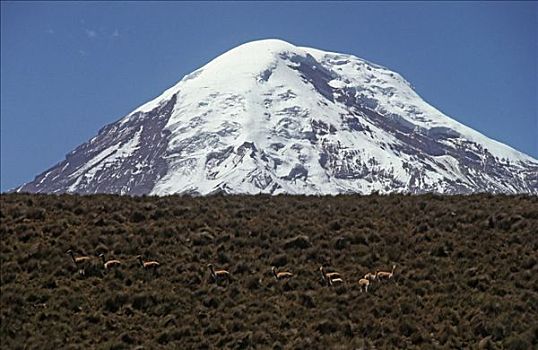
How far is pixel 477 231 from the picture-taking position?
2817cm

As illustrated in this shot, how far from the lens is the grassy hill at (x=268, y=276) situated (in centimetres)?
2109

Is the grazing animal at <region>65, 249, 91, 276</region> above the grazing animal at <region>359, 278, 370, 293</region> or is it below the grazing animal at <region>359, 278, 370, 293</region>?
below

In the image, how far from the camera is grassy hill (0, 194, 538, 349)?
2109 cm

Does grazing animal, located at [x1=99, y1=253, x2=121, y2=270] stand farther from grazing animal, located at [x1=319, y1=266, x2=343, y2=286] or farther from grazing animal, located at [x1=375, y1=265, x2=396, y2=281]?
grazing animal, located at [x1=375, y1=265, x2=396, y2=281]

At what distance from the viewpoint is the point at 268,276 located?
24922 millimetres

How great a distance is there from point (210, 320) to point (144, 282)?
3307 mm

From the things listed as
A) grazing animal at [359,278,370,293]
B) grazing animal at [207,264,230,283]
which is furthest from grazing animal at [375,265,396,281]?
grazing animal at [207,264,230,283]

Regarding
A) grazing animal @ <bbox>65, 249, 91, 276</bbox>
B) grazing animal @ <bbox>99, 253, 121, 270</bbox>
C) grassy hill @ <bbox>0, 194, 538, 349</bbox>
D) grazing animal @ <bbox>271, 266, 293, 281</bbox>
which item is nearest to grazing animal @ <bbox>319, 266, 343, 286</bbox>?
grassy hill @ <bbox>0, 194, 538, 349</bbox>

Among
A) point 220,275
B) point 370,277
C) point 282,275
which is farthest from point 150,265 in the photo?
point 370,277

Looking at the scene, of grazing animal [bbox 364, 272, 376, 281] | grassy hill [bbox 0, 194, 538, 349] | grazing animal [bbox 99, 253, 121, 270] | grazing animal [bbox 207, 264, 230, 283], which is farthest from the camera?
grazing animal [bbox 99, 253, 121, 270]

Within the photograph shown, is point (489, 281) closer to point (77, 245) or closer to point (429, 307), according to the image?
point (429, 307)

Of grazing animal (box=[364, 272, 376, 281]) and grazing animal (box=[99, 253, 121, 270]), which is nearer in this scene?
grazing animal (box=[364, 272, 376, 281])

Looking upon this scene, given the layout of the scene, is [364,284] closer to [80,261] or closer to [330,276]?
[330,276]

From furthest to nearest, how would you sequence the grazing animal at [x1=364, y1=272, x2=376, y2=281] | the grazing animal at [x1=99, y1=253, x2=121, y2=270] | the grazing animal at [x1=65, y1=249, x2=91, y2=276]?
the grazing animal at [x1=99, y1=253, x2=121, y2=270] < the grazing animal at [x1=65, y1=249, x2=91, y2=276] < the grazing animal at [x1=364, y1=272, x2=376, y2=281]
